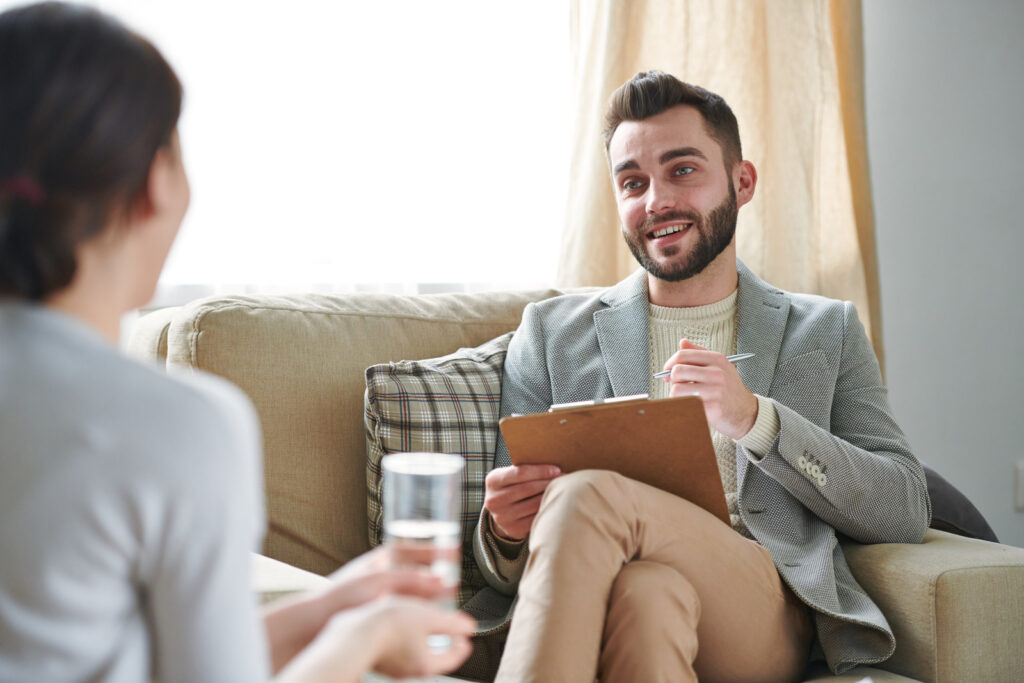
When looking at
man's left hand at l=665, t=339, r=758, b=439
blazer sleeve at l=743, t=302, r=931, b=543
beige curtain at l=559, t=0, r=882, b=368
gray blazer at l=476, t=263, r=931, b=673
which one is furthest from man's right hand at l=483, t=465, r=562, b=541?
beige curtain at l=559, t=0, r=882, b=368

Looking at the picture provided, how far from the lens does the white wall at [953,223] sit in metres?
3.04

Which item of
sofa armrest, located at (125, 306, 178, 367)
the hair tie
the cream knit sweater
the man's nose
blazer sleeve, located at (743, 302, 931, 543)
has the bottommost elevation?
blazer sleeve, located at (743, 302, 931, 543)

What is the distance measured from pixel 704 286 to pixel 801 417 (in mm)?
433

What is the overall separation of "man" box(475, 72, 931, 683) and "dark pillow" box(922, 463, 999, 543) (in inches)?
6.6

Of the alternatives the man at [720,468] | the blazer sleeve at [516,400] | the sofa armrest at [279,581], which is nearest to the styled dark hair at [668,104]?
the man at [720,468]

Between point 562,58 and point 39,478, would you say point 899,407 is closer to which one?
point 562,58

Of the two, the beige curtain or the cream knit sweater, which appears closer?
the cream knit sweater

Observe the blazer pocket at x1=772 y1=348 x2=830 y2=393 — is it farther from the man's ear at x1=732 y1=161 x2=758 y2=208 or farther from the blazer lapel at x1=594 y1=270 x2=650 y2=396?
the man's ear at x1=732 y1=161 x2=758 y2=208

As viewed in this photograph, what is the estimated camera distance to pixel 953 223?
10.2 feet

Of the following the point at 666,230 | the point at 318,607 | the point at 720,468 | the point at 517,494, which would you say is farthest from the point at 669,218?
the point at 318,607

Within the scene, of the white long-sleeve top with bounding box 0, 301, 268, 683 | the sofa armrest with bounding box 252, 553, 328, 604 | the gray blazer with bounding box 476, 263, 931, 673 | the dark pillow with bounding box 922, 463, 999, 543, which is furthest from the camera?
the dark pillow with bounding box 922, 463, 999, 543

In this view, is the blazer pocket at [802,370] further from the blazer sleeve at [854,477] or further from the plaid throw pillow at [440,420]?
the plaid throw pillow at [440,420]

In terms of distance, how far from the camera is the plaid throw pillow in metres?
1.70

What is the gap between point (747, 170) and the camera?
2.08 metres
